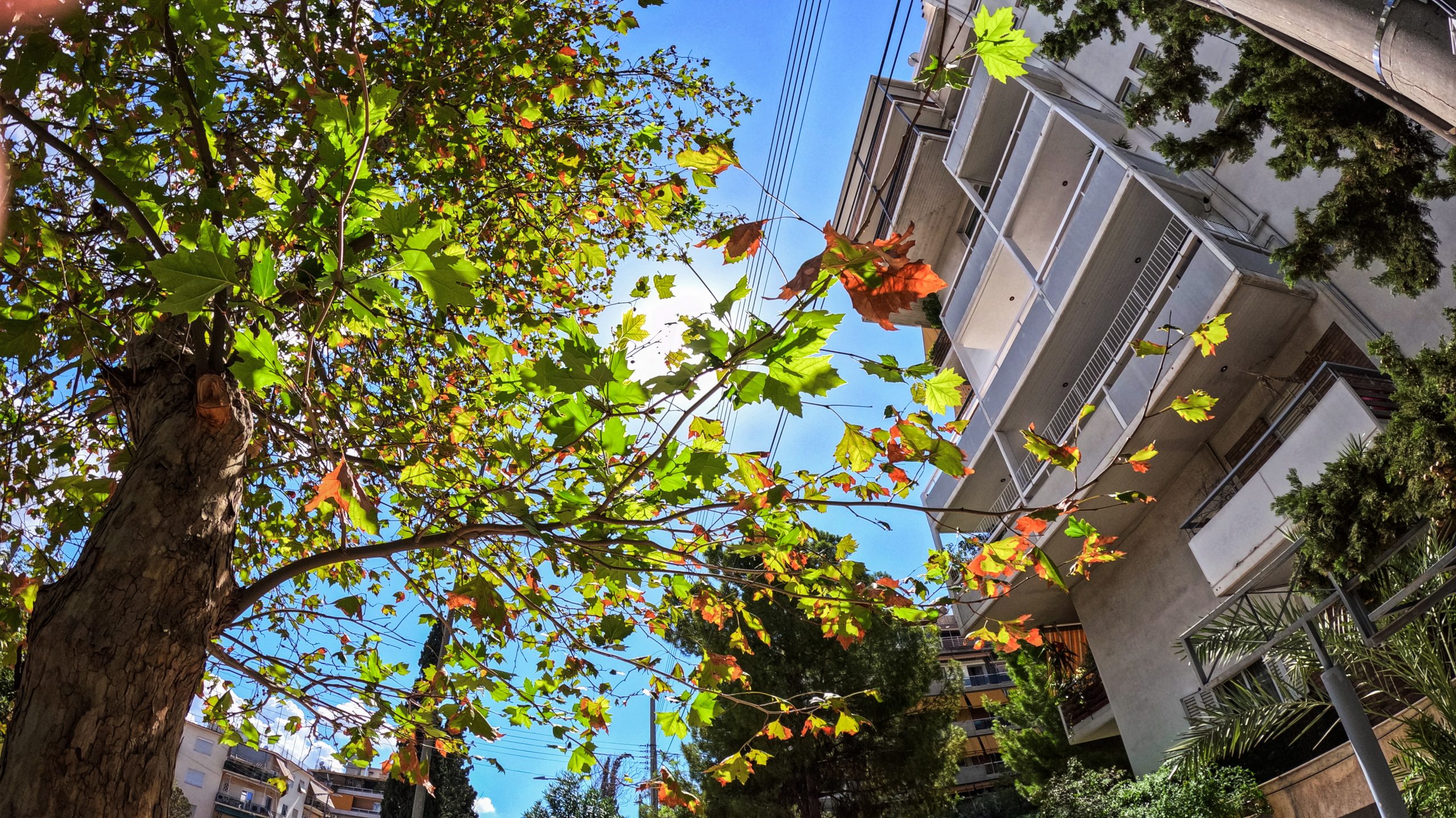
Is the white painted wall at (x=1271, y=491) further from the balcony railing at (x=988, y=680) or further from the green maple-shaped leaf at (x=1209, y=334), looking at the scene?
the balcony railing at (x=988, y=680)

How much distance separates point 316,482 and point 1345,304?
38.7 ft

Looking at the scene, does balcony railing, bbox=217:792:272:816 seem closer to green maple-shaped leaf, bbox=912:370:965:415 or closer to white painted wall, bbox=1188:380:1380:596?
white painted wall, bbox=1188:380:1380:596

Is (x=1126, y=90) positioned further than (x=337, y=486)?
Yes

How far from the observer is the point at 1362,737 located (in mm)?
6156

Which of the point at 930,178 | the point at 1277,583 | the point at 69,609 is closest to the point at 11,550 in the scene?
the point at 69,609

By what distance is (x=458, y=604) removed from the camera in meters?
3.28

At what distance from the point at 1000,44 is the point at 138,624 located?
3.18m

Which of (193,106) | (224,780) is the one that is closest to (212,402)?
(193,106)

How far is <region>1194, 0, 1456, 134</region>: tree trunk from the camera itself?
175cm

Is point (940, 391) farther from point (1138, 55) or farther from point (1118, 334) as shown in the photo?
point (1138, 55)

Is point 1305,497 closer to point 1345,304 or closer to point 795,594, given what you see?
point 1345,304

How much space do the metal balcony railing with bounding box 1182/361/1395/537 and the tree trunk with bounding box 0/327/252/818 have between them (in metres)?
9.27

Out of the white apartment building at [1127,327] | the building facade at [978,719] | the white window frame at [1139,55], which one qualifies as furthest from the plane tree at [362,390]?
the building facade at [978,719]

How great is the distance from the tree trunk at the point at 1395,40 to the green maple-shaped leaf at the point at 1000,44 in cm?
64
